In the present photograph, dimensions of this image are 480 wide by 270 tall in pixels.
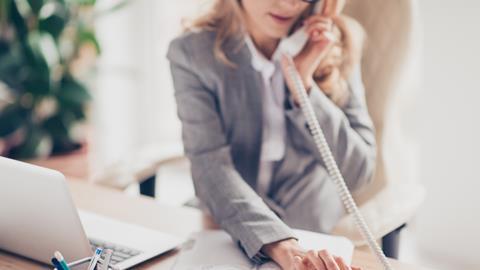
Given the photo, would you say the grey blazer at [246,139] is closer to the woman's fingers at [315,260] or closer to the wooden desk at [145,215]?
the wooden desk at [145,215]

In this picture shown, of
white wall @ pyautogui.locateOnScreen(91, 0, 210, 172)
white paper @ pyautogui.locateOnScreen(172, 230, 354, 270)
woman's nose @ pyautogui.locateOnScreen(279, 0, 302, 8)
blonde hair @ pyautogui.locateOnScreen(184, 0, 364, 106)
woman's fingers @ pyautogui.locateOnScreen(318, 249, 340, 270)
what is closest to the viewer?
woman's fingers @ pyautogui.locateOnScreen(318, 249, 340, 270)

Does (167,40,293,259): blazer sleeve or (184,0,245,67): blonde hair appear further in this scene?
(184,0,245,67): blonde hair

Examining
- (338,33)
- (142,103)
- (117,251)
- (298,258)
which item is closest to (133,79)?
(142,103)

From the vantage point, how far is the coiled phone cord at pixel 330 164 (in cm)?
106

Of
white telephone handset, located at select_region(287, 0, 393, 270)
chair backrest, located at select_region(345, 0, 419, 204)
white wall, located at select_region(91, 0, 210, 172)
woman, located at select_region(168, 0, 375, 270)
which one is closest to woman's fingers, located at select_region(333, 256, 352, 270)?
white telephone handset, located at select_region(287, 0, 393, 270)

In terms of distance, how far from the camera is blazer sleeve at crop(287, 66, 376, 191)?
4.12 ft

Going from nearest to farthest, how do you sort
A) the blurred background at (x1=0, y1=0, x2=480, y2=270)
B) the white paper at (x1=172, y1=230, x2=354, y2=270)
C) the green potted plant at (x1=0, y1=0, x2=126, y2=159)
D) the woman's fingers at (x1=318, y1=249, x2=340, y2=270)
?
the woman's fingers at (x1=318, y1=249, x2=340, y2=270), the white paper at (x1=172, y1=230, x2=354, y2=270), the blurred background at (x1=0, y1=0, x2=480, y2=270), the green potted plant at (x1=0, y1=0, x2=126, y2=159)

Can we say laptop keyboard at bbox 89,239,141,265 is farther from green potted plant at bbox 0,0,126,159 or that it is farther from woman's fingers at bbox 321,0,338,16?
green potted plant at bbox 0,0,126,159

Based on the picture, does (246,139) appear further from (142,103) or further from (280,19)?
(142,103)

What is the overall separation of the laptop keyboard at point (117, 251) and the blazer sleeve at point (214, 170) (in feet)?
0.56

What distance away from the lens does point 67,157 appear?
2670mm

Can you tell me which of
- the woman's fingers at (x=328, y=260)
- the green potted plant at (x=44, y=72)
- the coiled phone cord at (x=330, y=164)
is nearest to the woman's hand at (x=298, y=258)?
the woman's fingers at (x=328, y=260)

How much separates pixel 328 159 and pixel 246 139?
26cm

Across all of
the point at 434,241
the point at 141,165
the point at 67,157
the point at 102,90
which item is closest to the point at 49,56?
the point at 67,157
